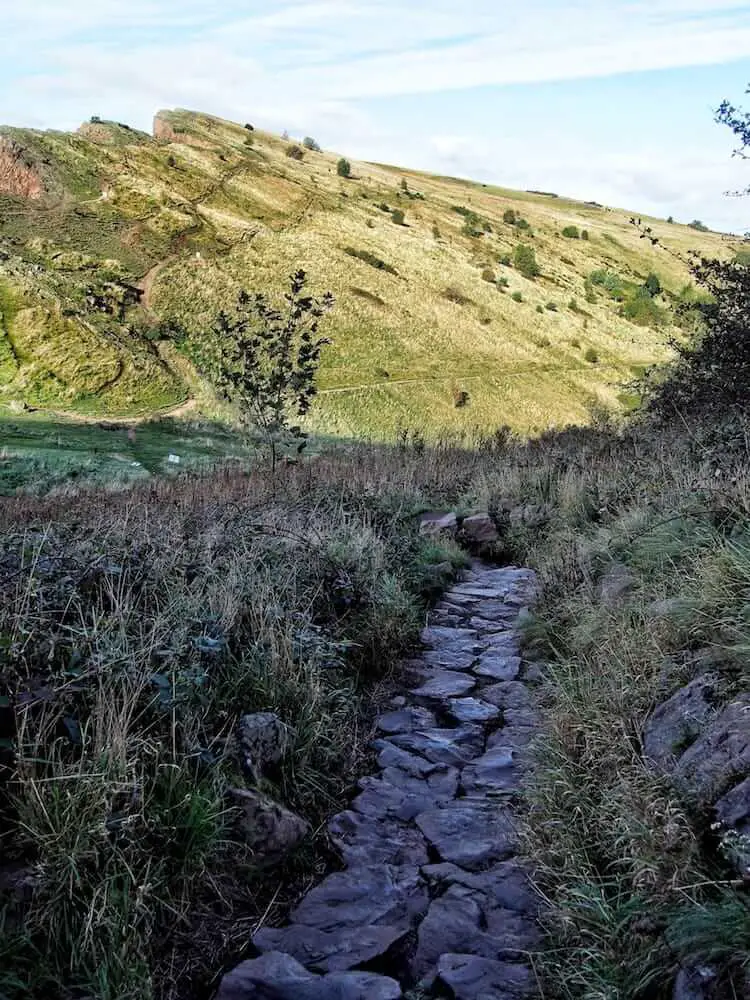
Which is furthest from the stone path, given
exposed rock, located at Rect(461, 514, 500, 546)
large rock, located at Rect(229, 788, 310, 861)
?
exposed rock, located at Rect(461, 514, 500, 546)

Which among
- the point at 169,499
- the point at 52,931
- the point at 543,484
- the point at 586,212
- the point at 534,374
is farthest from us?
the point at 586,212

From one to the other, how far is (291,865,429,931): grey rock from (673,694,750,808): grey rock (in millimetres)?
1083

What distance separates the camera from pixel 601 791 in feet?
10.1

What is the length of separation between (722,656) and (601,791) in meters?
0.78

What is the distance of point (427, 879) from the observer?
3152 millimetres

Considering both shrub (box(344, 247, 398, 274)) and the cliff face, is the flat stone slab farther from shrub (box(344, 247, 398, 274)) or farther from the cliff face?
the cliff face

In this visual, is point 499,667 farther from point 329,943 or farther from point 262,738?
point 329,943

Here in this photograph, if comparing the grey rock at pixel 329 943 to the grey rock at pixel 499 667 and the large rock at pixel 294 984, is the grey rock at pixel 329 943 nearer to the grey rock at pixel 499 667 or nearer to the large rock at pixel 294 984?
the large rock at pixel 294 984

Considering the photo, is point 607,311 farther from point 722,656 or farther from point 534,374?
point 722,656

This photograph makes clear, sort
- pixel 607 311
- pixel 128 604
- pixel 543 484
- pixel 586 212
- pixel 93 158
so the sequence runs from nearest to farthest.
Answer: pixel 128 604 < pixel 543 484 < pixel 93 158 < pixel 607 311 < pixel 586 212

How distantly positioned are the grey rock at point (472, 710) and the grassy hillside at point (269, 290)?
70.0ft

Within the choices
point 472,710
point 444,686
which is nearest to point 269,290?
point 444,686

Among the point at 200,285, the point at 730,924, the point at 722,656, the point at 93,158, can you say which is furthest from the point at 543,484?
the point at 93,158

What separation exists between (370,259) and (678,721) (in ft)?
140
